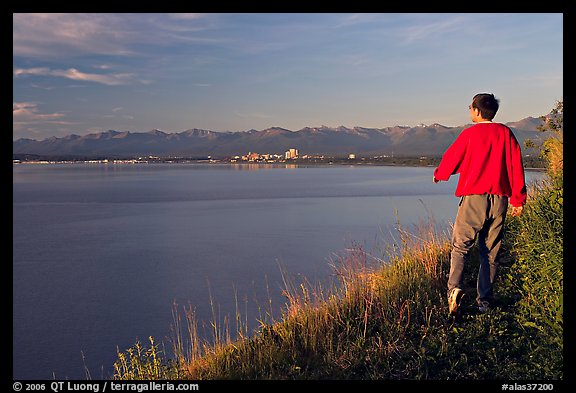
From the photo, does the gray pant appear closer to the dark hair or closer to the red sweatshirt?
the red sweatshirt

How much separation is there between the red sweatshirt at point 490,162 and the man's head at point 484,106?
11cm

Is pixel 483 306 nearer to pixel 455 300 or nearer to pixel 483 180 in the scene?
pixel 455 300

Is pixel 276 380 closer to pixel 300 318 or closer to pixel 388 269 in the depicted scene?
pixel 300 318

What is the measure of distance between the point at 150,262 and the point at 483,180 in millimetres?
13216

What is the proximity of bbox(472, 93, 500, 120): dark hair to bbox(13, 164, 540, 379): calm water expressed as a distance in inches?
87.0

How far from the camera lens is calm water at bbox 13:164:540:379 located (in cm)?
1029

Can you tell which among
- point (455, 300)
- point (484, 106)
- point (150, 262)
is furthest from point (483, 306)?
point (150, 262)

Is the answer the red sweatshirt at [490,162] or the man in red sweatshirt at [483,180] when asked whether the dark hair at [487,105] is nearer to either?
the man in red sweatshirt at [483,180]

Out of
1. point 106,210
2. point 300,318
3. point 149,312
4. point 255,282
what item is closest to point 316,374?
point 300,318

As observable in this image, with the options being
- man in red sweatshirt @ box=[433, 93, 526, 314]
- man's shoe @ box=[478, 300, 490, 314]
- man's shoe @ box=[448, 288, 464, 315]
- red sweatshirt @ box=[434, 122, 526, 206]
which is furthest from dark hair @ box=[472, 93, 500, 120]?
man's shoe @ box=[478, 300, 490, 314]

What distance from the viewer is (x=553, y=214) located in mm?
5617
